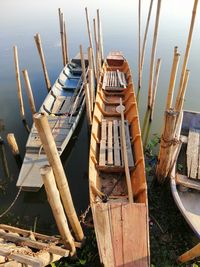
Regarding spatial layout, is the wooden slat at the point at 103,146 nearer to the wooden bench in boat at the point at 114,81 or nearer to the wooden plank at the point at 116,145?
the wooden plank at the point at 116,145

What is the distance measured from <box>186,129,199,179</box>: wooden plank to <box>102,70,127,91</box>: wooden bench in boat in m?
4.59

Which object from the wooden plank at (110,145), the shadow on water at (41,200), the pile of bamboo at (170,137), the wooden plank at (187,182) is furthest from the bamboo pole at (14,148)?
the wooden plank at (187,182)

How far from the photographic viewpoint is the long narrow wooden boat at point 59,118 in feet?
25.4

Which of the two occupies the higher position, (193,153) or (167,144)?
(167,144)

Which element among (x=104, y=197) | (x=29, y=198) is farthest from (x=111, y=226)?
(x=29, y=198)

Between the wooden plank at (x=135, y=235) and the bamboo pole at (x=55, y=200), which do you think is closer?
the bamboo pole at (x=55, y=200)

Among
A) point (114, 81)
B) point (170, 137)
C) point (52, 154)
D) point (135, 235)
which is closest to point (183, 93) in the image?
point (170, 137)

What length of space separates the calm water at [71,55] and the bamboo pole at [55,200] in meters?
2.16

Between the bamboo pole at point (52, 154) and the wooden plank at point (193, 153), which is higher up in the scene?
the bamboo pole at point (52, 154)

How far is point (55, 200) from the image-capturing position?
4.46 m

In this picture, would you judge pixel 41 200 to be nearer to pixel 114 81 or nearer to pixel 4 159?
pixel 4 159

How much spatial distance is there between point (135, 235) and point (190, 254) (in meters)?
1.31

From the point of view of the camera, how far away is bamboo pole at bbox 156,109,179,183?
5.95 meters

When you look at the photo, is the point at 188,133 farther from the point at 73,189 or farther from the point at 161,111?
the point at 73,189
